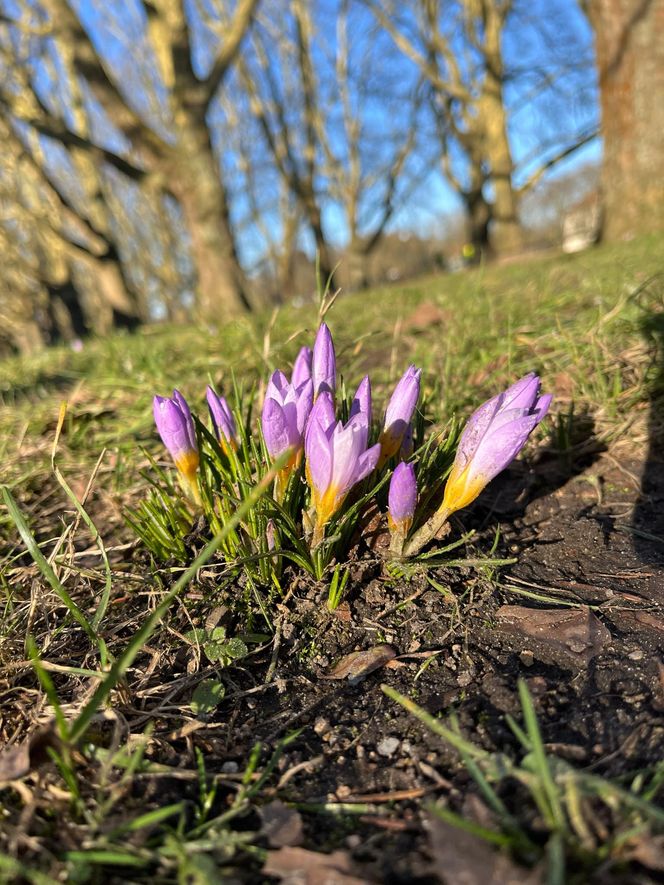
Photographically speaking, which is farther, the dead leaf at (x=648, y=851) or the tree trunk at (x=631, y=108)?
the tree trunk at (x=631, y=108)

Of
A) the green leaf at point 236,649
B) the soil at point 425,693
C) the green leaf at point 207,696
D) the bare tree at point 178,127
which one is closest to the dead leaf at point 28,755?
the soil at point 425,693

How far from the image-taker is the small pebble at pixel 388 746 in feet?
2.86

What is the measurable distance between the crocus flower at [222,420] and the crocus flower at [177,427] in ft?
0.18

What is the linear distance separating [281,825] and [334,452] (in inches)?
22.4

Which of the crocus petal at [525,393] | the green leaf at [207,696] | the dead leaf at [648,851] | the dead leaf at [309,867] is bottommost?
the dead leaf at [309,867]

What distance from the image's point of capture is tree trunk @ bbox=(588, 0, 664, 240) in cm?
697

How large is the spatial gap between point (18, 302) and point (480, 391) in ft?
44.7

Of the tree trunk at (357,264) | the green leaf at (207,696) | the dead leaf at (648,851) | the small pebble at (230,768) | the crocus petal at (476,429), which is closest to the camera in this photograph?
the dead leaf at (648,851)

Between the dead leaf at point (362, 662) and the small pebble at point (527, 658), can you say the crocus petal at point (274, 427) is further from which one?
the small pebble at point (527, 658)

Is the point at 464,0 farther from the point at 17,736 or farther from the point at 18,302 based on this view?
the point at 17,736

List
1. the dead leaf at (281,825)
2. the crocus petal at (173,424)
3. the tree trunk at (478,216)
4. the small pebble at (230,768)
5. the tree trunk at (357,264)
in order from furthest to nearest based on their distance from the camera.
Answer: the tree trunk at (357,264)
the tree trunk at (478,216)
the crocus petal at (173,424)
the small pebble at (230,768)
the dead leaf at (281,825)

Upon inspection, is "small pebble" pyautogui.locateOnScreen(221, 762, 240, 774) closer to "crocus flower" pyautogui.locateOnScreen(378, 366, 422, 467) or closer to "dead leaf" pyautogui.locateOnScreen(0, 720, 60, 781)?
"dead leaf" pyautogui.locateOnScreen(0, 720, 60, 781)

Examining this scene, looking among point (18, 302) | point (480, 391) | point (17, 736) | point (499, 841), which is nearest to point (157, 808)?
point (17, 736)

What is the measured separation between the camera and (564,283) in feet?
13.3
